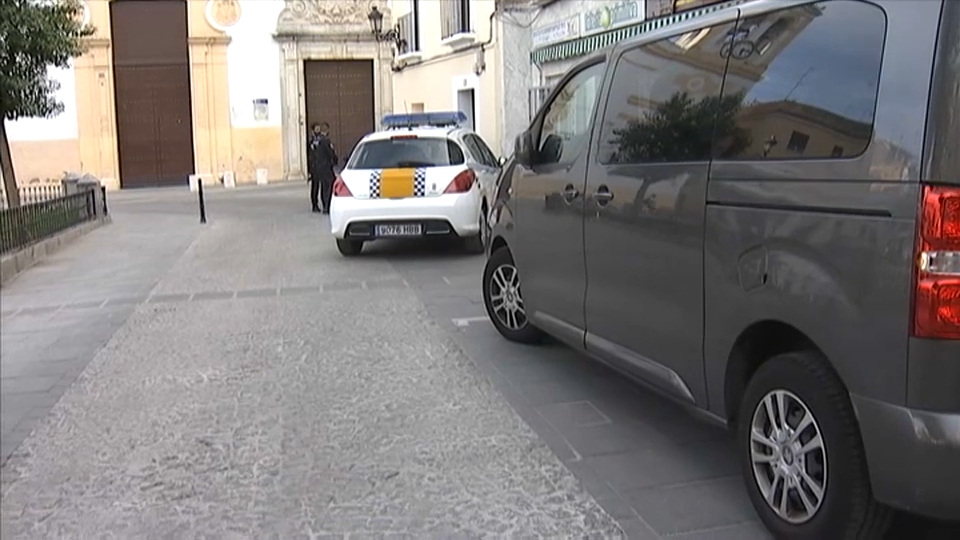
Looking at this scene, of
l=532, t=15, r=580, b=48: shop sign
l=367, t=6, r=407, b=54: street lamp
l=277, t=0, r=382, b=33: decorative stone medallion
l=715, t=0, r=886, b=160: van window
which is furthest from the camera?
l=277, t=0, r=382, b=33: decorative stone medallion

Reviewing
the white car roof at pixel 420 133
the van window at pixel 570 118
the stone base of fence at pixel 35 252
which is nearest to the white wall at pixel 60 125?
the stone base of fence at pixel 35 252

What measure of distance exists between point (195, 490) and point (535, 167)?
2790 millimetres

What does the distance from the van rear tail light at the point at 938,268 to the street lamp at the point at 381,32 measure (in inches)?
934

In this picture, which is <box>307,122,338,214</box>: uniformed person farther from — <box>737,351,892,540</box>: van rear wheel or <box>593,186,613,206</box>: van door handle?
<box>737,351,892,540</box>: van rear wheel

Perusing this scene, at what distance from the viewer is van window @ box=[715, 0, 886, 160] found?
10.6 ft

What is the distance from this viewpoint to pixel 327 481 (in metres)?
4.42

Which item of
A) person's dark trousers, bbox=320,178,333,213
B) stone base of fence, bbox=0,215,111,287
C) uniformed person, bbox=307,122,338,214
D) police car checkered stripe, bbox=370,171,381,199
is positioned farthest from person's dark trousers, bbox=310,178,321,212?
police car checkered stripe, bbox=370,171,381,199

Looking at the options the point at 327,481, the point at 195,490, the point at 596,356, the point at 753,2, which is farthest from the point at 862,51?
the point at 195,490

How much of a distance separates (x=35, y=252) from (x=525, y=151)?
828 centimetres

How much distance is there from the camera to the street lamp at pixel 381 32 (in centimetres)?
2617

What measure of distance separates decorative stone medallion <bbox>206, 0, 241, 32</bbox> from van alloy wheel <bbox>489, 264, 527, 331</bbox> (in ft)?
76.0

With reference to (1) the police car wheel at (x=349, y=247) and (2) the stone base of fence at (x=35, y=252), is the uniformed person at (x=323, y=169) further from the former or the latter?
(1) the police car wheel at (x=349, y=247)

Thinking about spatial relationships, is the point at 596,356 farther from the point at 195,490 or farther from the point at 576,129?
the point at 195,490

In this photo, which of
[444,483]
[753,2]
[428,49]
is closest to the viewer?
[753,2]
